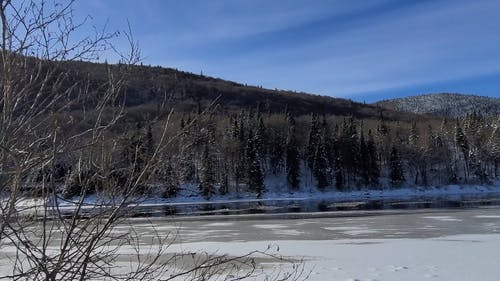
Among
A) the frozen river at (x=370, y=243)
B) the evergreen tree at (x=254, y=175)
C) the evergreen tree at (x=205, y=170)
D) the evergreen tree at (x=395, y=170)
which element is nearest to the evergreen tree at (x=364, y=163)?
the evergreen tree at (x=395, y=170)

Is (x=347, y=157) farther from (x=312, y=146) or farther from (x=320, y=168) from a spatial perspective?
(x=320, y=168)

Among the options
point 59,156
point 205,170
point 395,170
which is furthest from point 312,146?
point 59,156

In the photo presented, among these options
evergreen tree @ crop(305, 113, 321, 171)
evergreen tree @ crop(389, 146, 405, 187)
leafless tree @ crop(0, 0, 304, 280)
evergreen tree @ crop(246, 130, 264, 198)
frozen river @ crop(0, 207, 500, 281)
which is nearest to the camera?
leafless tree @ crop(0, 0, 304, 280)

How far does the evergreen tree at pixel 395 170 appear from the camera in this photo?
8969 centimetres

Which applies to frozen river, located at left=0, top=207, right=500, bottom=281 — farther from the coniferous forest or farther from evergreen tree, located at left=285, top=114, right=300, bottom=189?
evergreen tree, located at left=285, top=114, right=300, bottom=189

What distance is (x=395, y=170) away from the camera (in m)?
89.7

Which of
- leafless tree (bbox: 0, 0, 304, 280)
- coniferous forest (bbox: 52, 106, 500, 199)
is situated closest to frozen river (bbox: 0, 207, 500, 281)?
leafless tree (bbox: 0, 0, 304, 280)

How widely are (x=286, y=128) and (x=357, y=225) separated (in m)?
69.4

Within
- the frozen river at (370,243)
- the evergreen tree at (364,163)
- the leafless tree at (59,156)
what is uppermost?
the evergreen tree at (364,163)

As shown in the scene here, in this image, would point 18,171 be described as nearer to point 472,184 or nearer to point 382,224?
point 382,224

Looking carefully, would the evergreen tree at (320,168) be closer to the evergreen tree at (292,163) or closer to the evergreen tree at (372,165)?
the evergreen tree at (292,163)

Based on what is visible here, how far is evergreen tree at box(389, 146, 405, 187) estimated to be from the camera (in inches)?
3531

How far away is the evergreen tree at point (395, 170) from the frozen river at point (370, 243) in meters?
58.2

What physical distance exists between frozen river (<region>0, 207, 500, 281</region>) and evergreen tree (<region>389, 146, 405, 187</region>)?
191 feet
